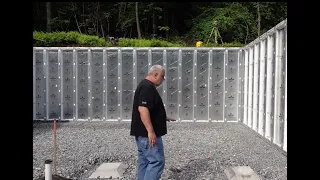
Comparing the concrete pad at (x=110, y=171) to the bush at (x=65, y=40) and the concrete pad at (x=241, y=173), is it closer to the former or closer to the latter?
the concrete pad at (x=241, y=173)

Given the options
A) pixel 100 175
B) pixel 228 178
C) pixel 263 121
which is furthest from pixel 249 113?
pixel 100 175

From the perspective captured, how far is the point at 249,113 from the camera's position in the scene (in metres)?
8.67

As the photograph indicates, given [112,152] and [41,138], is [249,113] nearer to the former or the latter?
[112,152]

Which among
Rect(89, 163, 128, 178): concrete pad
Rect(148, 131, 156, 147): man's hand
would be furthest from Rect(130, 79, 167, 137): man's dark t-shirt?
Rect(89, 163, 128, 178): concrete pad

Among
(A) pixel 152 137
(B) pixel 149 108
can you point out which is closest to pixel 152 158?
(A) pixel 152 137

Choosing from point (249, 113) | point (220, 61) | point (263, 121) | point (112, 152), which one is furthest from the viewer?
point (220, 61)

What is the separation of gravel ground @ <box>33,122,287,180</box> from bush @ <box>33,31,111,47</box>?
443 centimetres

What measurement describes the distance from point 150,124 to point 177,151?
9.21ft

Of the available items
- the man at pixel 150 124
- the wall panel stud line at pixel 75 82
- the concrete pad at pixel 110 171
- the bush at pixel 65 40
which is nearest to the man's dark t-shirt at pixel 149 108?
the man at pixel 150 124

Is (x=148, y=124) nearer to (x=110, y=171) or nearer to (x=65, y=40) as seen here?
(x=110, y=171)

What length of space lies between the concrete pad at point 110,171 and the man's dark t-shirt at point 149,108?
1203 mm

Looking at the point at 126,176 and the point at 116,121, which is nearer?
the point at 126,176
